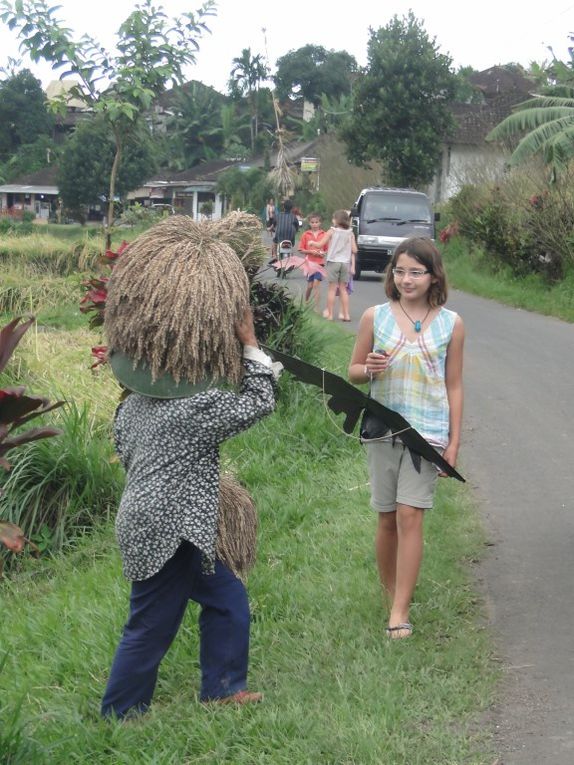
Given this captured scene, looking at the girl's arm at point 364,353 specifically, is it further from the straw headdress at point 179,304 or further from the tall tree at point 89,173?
the tall tree at point 89,173

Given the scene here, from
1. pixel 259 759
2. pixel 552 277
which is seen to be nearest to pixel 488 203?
pixel 552 277

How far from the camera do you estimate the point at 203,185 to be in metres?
68.5

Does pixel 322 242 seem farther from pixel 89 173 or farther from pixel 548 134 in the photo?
pixel 89 173

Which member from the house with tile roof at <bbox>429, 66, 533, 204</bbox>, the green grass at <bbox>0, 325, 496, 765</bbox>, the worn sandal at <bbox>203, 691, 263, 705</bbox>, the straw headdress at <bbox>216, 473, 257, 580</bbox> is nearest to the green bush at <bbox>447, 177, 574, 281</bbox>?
the house with tile roof at <bbox>429, 66, 533, 204</bbox>

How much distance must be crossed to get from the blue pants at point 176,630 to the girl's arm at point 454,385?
→ 3.75 ft

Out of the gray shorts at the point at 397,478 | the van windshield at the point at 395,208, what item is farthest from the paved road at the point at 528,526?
the van windshield at the point at 395,208

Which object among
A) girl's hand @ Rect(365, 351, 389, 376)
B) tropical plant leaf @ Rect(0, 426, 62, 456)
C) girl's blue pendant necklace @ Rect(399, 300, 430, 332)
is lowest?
tropical plant leaf @ Rect(0, 426, 62, 456)

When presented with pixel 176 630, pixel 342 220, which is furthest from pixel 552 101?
pixel 176 630

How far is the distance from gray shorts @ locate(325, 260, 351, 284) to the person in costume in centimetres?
1158

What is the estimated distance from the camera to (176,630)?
4070 millimetres

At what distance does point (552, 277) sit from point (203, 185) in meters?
50.4

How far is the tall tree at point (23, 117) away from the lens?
84.0m

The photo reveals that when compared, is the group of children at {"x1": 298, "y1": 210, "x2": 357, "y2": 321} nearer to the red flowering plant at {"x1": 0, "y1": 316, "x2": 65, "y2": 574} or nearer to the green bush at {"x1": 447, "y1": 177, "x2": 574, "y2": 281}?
the green bush at {"x1": 447, "y1": 177, "x2": 574, "y2": 281}

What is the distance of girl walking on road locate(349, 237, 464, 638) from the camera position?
4.69 m
